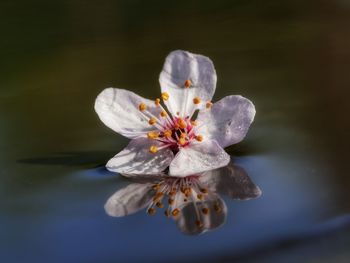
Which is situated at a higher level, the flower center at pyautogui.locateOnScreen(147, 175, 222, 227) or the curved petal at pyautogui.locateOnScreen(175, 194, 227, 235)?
the flower center at pyautogui.locateOnScreen(147, 175, 222, 227)

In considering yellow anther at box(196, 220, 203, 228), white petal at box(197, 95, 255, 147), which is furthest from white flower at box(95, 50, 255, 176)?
yellow anther at box(196, 220, 203, 228)

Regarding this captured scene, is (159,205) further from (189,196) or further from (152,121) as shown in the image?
(152,121)

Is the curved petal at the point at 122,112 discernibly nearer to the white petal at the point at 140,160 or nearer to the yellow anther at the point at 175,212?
the white petal at the point at 140,160

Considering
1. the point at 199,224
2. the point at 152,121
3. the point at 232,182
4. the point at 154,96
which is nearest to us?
the point at 199,224

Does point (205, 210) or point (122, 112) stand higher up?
point (122, 112)

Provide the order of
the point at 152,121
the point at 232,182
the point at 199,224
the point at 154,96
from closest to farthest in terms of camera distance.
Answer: the point at 199,224, the point at 232,182, the point at 152,121, the point at 154,96

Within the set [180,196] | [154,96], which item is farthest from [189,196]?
[154,96]

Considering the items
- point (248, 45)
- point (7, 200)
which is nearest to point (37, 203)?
point (7, 200)

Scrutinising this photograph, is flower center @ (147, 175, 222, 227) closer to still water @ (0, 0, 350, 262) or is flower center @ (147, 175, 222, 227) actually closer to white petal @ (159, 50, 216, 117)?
still water @ (0, 0, 350, 262)

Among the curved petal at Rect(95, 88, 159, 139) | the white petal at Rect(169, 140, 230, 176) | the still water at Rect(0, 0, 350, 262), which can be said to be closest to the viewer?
the still water at Rect(0, 0, 350, 262)
